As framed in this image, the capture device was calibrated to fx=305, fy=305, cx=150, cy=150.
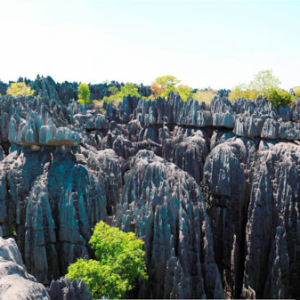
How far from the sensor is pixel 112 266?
1083 cm

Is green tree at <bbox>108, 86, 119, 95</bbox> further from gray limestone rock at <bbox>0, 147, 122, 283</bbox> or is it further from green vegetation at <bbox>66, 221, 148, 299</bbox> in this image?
green vegetation at <bbox>66, 221, 148, 299</bbox>

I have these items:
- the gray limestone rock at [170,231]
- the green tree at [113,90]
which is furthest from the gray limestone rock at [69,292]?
the green tree at [113,90]

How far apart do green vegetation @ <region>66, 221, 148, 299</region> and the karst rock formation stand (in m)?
1.04

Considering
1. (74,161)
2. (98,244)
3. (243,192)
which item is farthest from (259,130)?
(98,244)

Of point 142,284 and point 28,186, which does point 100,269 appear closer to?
point 142,284

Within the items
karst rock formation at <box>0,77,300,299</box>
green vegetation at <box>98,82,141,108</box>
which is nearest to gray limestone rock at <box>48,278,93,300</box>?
karst rock formation at <box>0,77,300,299</box>

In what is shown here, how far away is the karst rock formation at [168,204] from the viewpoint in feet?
40.0

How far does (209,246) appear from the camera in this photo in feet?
41.5

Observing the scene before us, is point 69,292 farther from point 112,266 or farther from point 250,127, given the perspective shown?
point 250,127

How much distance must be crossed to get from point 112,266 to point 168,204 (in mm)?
3180

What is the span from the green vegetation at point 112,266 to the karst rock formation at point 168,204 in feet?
3.41

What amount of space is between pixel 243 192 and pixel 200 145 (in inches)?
265

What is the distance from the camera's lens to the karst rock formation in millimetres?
12188

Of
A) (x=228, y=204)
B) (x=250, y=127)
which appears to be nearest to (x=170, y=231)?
(x=228, y=204)
